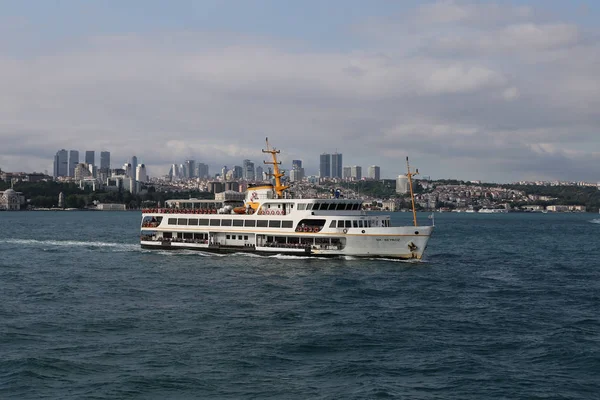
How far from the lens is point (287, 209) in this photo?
5769cm

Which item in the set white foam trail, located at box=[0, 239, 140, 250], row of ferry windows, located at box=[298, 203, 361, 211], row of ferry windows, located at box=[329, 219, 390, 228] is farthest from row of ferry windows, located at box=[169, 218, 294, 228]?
white foam trail, located at box=[0, 239, 140, 250]

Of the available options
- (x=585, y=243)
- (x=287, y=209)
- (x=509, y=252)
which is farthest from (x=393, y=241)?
(x=585, y=243)

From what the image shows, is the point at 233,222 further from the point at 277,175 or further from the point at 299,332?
the point at 299,332

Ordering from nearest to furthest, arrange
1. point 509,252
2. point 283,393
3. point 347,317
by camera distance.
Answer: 1. point 283,393
2. point 347,317
3. point 509,252

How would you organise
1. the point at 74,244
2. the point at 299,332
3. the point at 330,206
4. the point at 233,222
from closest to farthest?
the point at 299,332 < the point at 330,206 < the point at 233,222 < the point at 74,244

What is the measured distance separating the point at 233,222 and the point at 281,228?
17.8 feet

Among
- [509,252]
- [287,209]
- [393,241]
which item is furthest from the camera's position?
[509,252]

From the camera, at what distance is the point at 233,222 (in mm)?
60438

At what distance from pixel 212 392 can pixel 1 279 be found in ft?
101

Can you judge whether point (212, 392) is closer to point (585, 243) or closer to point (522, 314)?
point (522, 314)

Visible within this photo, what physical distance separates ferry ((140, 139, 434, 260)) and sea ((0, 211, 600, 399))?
6.48ft

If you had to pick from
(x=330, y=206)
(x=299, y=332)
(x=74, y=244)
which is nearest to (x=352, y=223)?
(x=330, y=206)

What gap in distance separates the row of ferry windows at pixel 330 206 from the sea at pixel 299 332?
15.9 feet

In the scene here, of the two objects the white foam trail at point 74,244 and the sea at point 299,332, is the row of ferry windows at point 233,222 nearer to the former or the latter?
the sea at point 299,332
